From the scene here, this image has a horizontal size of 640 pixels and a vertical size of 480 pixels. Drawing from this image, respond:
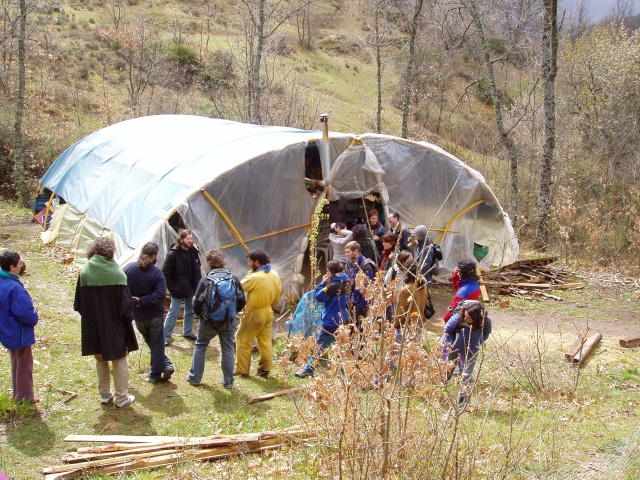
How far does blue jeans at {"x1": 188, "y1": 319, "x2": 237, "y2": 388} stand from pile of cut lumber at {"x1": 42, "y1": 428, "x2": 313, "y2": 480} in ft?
4.84

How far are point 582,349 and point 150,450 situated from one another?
233 inches

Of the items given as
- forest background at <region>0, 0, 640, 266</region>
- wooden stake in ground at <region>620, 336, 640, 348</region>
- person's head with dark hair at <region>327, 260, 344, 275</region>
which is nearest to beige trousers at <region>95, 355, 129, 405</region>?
person's head with dark hair at <region>327, 260, 344, 275</region>

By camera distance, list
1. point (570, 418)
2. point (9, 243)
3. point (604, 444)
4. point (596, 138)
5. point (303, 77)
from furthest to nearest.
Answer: point (303, 77) → point (596, 138) → point (9, 243) → point (570, 418) → point (604, 444)

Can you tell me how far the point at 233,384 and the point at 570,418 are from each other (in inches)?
148

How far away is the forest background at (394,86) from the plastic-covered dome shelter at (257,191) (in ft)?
10.3

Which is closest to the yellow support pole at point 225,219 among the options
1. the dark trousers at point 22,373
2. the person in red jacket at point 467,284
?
the dark trousers at point 22,373

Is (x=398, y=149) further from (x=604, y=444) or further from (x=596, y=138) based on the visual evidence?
(x=596, y=138)

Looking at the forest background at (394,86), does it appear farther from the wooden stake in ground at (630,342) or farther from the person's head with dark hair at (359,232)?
the person's head with dark hair at (359,232)

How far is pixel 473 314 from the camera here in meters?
5.82

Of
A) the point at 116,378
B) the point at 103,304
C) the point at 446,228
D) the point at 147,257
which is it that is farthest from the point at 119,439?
the point at 446,228

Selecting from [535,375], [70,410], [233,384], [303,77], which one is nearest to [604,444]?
[535,375]

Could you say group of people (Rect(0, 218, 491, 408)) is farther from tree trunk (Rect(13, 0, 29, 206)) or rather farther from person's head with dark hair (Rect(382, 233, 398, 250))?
tree trunk (Rect(13, 0, 29, 206))

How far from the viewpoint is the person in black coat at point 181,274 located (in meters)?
8.23

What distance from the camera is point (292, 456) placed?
489cm
